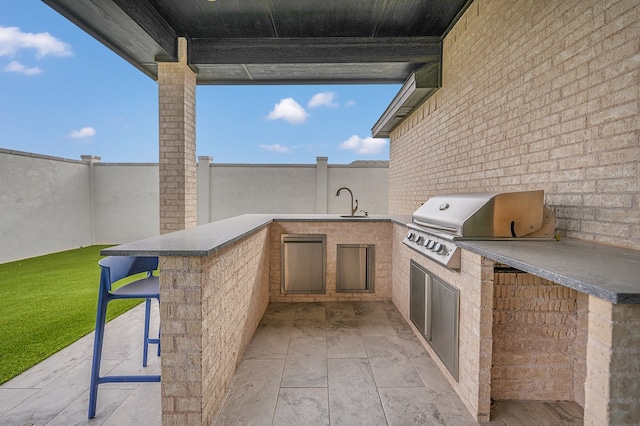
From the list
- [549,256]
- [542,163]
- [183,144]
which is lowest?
[549,256]

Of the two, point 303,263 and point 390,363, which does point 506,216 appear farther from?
point 303,263

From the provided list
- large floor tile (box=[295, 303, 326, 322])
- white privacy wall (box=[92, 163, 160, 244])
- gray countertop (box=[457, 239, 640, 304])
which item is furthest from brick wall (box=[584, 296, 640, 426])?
white privacy wall (box=[92, 163, 160, 244])

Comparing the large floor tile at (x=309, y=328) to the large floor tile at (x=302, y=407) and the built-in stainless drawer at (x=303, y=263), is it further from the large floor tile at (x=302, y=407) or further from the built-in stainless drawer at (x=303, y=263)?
the large floor tile at (x=302, y=407)

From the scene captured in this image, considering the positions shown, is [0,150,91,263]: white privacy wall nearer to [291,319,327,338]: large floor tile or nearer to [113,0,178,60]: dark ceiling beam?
[113,0,178,60]: dark ceiling beam

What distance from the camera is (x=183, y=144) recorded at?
13.0ft

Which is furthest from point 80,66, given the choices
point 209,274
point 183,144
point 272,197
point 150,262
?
point 209,274

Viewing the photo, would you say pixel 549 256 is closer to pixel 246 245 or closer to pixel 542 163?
pixel 542 163

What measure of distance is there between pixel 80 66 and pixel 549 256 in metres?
17.7

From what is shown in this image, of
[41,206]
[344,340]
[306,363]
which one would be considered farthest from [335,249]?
[41,206]

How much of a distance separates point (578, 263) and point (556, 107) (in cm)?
130

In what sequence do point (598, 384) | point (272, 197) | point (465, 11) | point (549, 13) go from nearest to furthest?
point (598, 384) → point (549, 13) → point (465, 11) → point (272, 197)

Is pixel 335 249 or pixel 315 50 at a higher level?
pixel 315 50

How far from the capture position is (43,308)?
140 inches

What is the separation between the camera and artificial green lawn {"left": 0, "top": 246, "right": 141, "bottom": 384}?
8.48 ft
